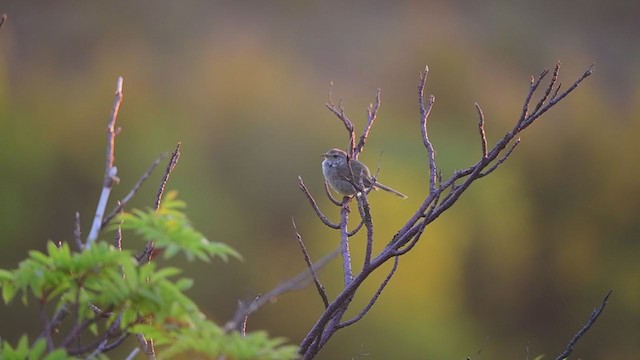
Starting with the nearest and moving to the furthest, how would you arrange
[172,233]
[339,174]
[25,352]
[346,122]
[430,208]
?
[25,352] → [172,233] → [430,208] → [346,122] → [339,174]

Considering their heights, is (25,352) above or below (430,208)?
below

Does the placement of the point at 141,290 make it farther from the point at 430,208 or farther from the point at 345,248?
the point at 345,248

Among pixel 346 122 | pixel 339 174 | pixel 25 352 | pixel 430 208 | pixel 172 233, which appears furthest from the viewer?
pixel 339 174

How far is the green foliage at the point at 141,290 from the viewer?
1.75m

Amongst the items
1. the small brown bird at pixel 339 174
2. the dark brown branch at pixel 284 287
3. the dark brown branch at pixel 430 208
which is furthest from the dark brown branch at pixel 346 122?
the small brown bird at pixel 339 174

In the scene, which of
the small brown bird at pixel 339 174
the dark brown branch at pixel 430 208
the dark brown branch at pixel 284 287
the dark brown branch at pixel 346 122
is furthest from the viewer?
the small brown bird at pixel 339 174

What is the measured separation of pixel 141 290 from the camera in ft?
5.93

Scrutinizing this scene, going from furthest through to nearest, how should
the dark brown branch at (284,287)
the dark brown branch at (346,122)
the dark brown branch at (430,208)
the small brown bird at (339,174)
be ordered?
the small brown bird at (339,174) → the dark brown branch at (346,122) → the dark brown branch at (430,208) → the dark brown branch at (284,287)

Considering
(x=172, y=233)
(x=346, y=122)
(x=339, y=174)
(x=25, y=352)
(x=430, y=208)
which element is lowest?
(x=25, y=352)

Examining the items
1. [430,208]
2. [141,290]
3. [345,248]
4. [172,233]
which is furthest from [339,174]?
[141,290]

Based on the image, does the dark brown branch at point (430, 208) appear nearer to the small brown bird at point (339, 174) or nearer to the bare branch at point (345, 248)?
the bare branch at point (345, 248)

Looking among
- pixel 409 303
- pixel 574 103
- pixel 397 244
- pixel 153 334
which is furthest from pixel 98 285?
pixel 574 103

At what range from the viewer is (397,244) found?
2615 millimetres

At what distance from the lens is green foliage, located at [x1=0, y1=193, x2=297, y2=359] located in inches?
69.1
